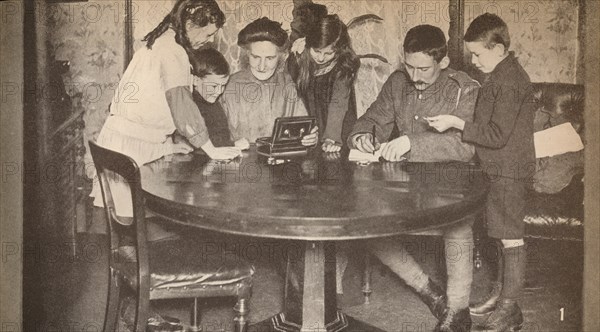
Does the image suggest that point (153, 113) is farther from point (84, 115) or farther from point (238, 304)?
point (238, 304)

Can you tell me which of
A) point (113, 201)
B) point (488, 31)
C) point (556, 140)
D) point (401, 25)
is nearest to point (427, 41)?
point (401, 25)

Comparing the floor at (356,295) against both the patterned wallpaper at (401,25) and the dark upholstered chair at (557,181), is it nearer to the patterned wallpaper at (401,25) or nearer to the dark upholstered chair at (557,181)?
the dark upholstered chair at (557,181)

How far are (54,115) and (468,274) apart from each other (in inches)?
85.8

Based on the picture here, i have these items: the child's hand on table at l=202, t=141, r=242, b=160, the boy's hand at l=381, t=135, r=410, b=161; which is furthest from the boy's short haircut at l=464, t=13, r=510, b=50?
the child's hand on table at l=202, t=141, r=242, b=160

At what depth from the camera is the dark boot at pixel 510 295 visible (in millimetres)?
3176

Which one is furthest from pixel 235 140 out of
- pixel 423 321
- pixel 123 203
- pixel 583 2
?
pixel 583 2

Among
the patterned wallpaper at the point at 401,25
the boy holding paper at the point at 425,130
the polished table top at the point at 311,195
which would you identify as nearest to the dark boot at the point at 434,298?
the boy holding paper at the point at 425,130

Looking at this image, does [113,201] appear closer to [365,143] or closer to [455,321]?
[365,143]

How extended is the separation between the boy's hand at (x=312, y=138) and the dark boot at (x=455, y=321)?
1050mm

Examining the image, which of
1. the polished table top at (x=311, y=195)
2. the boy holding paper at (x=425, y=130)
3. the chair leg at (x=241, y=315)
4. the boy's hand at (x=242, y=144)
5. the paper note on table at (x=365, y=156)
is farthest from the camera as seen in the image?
the boy's hand at (x=242, y=144)

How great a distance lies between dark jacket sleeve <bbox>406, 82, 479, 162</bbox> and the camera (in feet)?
10.7

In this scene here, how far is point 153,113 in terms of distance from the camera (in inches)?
131

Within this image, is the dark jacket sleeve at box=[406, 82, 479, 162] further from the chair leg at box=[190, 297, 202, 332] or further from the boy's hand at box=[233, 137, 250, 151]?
the chair leg at box=[190, 297, 202, 332]

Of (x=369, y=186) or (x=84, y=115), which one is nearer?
(x=369, y=186)
